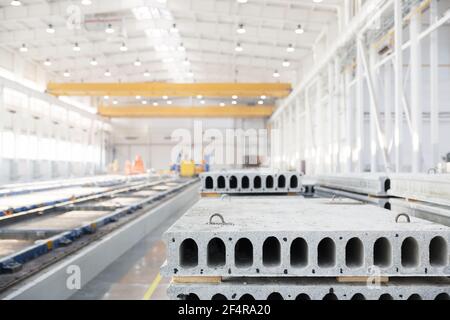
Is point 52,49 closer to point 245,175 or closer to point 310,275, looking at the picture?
point 245,175

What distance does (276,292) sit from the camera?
191 cm

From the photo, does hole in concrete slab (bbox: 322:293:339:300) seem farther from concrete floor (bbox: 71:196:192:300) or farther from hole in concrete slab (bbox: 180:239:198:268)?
concrete floor (bbox: 71:196:192:300)

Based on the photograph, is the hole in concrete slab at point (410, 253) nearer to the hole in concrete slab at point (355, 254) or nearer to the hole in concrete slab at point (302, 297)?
the hole in concrete slab at point (355, 254)

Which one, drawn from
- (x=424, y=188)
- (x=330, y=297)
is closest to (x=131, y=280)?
(x=424, y=188)

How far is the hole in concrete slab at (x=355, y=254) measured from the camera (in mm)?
1924

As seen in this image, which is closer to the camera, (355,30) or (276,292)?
(276,292)

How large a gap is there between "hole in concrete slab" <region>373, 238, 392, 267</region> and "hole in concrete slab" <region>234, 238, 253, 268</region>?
599 mm

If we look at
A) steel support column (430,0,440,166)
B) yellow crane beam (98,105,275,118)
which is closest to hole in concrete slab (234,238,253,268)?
steel support column (430,0,440,166)

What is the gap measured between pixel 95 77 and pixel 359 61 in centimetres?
1693

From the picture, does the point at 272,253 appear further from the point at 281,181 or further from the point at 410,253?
the point at 281,181

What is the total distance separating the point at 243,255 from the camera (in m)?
2.17

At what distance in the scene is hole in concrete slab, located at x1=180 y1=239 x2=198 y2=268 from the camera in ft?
6.48

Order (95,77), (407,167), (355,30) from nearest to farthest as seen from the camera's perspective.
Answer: (355,30), (407,167), (95,77)
